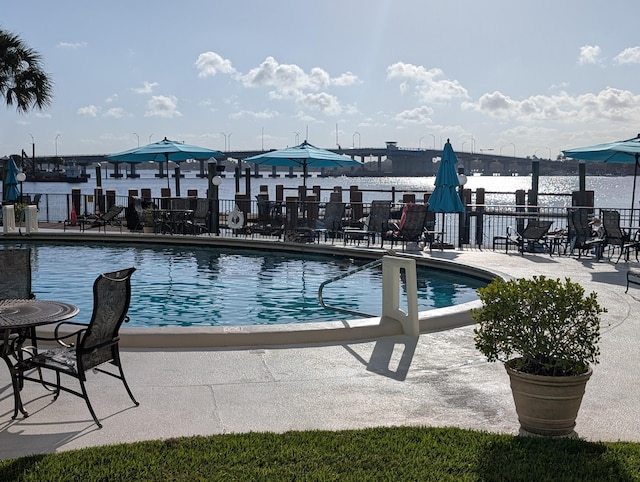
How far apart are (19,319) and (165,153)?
2002 centimetres

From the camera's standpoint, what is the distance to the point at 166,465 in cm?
454

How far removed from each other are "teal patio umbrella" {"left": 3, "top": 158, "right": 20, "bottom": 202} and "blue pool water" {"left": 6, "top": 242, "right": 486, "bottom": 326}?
8140mm

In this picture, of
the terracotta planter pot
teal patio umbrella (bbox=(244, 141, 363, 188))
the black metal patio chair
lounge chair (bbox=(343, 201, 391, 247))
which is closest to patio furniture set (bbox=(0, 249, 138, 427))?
the black metal patio chair

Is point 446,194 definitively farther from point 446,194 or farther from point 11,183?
point 11,183

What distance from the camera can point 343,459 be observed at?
4660mm

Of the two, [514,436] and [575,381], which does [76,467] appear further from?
[575,381]

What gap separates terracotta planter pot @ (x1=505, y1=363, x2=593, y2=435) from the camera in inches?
193

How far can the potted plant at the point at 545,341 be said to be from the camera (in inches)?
193

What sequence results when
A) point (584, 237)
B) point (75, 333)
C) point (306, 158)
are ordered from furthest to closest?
point (306, 158), point (584, 237), point (75, 333)

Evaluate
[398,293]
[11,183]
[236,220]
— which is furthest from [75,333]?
[11,183]

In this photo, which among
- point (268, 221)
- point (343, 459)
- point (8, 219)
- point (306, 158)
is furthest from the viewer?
point (306, 158)

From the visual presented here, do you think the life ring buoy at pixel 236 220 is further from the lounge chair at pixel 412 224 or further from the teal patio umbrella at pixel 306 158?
the lounge chair at pixel 412 224

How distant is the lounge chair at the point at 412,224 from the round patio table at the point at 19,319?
11.5 metres

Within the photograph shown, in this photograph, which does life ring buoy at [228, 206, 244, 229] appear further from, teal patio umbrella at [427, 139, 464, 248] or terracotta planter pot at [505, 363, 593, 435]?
terracotta planter pot at [505, 363, 593, 435]
